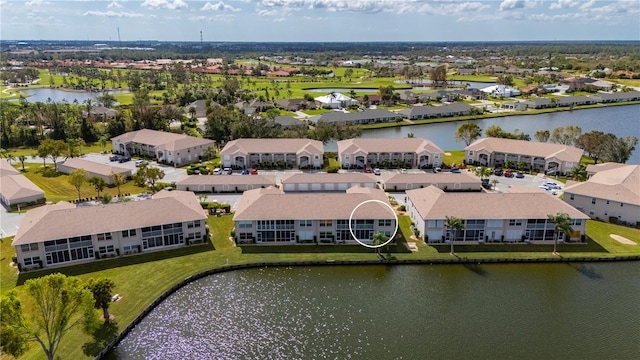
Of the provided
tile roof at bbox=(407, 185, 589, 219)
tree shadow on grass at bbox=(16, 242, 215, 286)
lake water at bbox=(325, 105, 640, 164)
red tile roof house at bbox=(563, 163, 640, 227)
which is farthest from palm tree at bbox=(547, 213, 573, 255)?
lake water at bbox=(325, 105, 640, 164)

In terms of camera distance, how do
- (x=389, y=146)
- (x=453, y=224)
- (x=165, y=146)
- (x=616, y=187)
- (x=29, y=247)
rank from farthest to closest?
(x=165, y=146) → (x=389, y=146) → (x=616, y=187) → (x=453, y=224) → (x=29, y=247)

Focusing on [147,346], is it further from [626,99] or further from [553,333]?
[626,99]

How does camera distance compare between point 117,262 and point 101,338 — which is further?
point 117,262

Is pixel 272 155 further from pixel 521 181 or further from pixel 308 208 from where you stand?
pixel 521 181

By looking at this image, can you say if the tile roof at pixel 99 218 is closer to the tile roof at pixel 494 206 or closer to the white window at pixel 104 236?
the white window at pixel 104 236

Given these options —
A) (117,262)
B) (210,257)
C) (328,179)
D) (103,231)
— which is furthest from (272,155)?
(117,262)

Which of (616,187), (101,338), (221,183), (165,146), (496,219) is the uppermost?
(165,146)

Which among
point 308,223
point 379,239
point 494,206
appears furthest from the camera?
point 494,206

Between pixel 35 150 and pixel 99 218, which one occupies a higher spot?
pixel 99 218

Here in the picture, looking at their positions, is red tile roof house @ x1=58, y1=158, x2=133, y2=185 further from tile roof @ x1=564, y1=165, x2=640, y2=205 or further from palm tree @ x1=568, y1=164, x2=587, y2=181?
palm tree @ x1=568, y1=164, x2=587, y2=181
